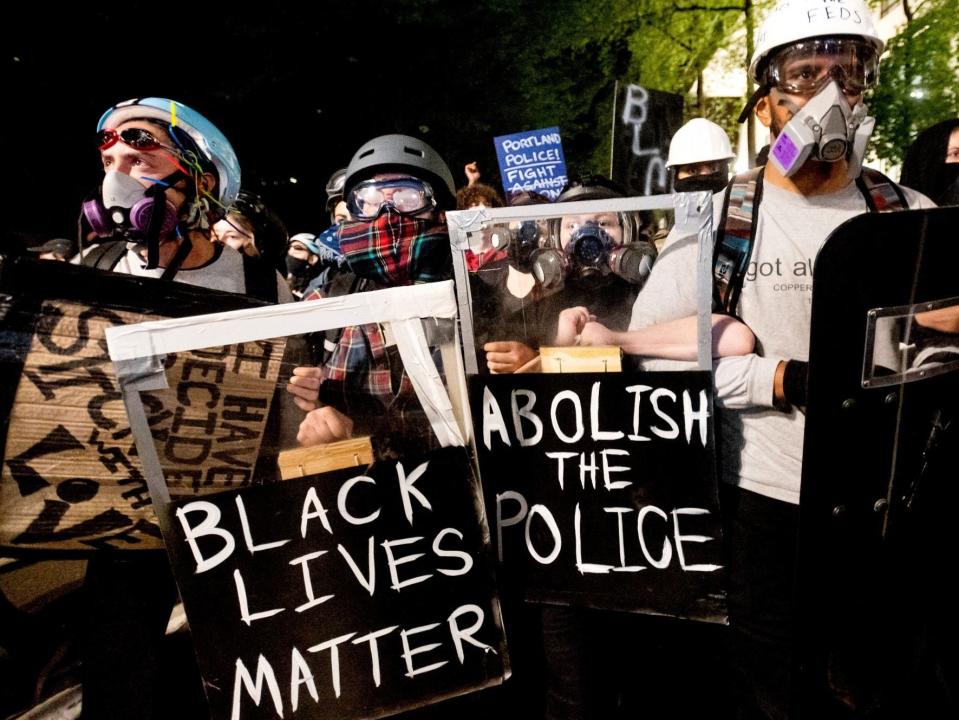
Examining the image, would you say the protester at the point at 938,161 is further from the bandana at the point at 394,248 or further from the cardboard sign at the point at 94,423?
the cardboard sign at the point at 94,423

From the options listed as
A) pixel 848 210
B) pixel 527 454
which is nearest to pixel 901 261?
pixel 848 210

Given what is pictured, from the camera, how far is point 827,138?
1.75 metres

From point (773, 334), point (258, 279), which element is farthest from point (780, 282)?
point (258, 279)

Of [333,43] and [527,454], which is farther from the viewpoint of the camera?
[333,43]

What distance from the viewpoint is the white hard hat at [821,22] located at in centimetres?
180

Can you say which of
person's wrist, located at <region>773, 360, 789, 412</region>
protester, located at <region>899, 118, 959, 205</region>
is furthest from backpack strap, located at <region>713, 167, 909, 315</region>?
protester, located at <region>899, 118, 959, 205</region>

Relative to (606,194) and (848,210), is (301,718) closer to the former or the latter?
(848,210)

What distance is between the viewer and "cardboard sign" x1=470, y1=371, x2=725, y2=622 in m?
1.57

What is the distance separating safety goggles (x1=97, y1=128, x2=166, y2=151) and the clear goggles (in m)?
2.09

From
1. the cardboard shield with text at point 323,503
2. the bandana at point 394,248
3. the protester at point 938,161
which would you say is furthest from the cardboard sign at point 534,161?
the cardboard shield with text at point 323,503

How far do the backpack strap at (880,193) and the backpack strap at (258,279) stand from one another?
198 centimetres

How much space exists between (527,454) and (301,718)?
84cm

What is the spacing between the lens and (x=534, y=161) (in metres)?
6.78

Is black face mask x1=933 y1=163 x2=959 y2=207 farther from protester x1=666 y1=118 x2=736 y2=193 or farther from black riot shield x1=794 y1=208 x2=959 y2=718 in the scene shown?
black riot shield x1=794 y1=208 x2=959 y2=718
